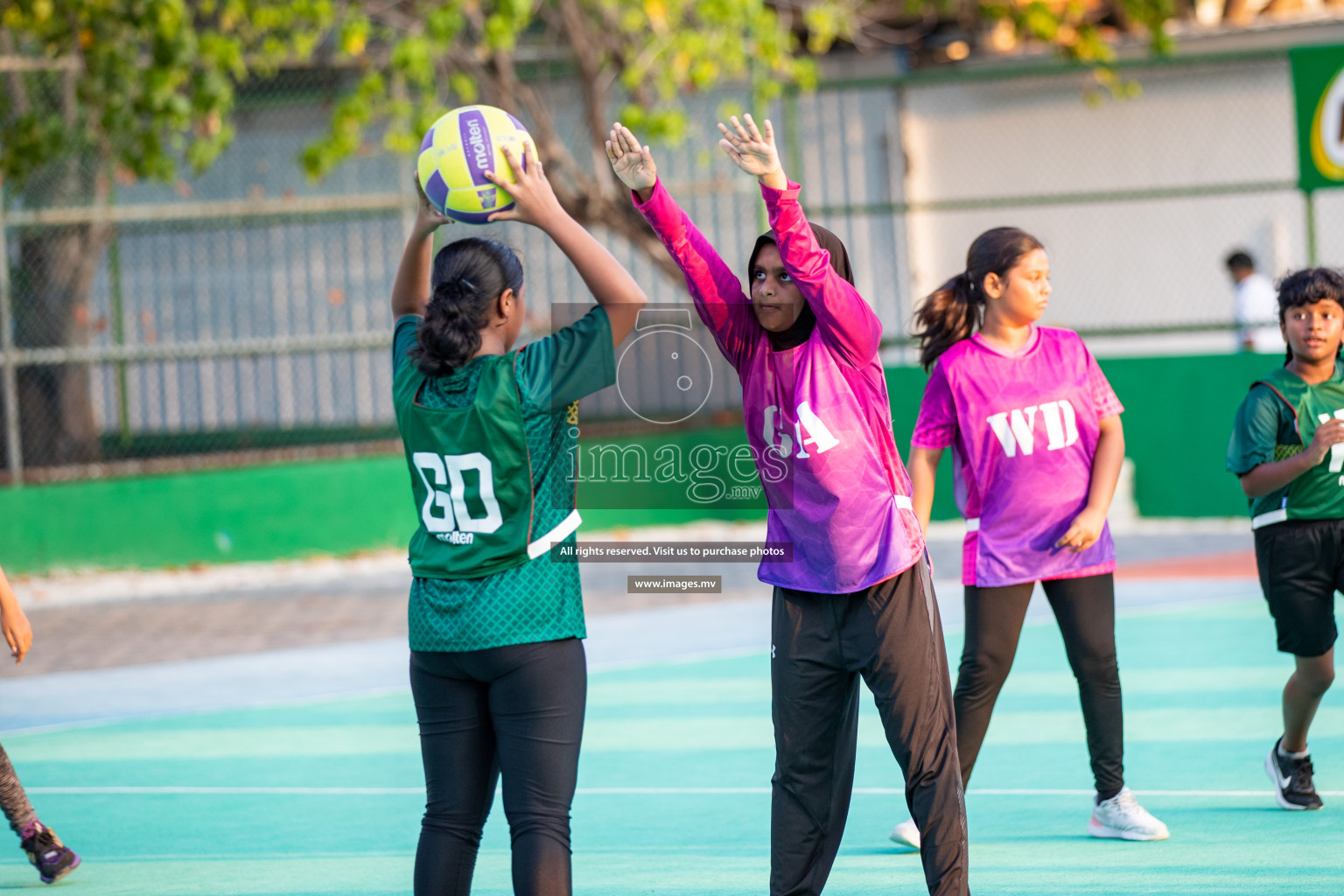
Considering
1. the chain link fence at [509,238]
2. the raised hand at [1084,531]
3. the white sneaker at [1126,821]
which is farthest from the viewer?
the chain link fence at [509,238]

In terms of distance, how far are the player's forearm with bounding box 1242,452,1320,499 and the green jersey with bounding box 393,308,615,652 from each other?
266 centimetres

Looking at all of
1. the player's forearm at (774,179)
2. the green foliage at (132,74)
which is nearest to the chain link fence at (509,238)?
the green foliage at (132,74)

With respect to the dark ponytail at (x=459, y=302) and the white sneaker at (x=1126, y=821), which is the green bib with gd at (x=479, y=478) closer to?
the dark ponytail at (x=459, y=302)

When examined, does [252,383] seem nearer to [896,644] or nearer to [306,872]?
[306,872]

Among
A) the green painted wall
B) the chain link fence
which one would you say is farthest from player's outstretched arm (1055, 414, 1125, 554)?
the chain link fence

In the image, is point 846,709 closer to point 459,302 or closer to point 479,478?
point 479,478

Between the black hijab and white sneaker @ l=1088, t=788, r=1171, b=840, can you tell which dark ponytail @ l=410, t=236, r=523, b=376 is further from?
white sneaker @ l=1088, t=788, r=1171, b=840

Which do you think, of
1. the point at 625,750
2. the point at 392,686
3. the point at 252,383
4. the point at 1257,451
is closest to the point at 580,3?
the point at 252,383

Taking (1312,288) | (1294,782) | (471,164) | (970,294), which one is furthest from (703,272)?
(1294,782)

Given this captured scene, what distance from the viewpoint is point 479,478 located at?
12.4 ft

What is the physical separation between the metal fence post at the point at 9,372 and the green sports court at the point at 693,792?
5652mm

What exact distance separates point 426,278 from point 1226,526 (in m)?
11.1

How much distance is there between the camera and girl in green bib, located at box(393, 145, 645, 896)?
12.3 ft

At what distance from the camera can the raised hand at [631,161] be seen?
405cm
